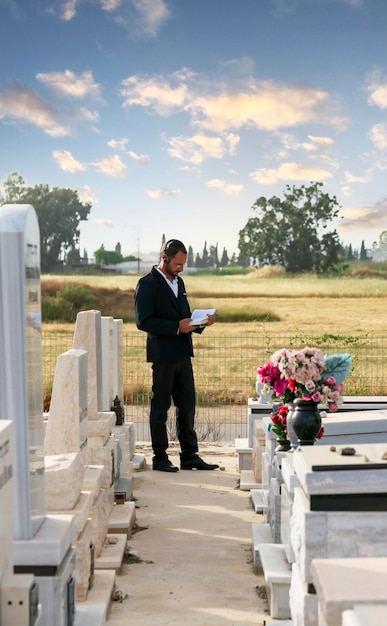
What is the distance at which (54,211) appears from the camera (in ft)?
83.2

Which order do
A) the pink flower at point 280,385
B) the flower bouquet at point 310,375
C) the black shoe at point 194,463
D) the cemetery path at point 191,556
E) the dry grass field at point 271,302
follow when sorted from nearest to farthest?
the cemetery path at point 191,556 → the flower bouquet at point 310,375 → the pink flower at point 280,385 → the black shoe at point 194,463 → the dry grass field at point 271,302

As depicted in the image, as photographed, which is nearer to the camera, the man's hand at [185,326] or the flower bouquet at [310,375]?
the flower bouquet at [310,375]

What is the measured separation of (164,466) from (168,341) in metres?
1.03

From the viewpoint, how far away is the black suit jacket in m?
7.36

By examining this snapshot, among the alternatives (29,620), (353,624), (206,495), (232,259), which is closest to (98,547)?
(206,495)

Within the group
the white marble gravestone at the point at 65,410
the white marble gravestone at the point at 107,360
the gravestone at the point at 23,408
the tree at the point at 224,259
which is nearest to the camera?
the gravestone at the point at 23,408

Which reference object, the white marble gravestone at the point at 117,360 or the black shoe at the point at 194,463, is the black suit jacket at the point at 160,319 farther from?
the black shoe at the point at 194,463

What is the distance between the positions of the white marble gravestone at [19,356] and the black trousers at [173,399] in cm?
409

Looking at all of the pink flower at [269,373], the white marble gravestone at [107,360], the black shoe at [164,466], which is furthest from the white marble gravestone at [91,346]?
the black shoe at [164,466]

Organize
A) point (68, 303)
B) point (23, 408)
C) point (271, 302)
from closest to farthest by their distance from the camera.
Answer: point (23, 408) → point (68, 303) → point (271, 302)

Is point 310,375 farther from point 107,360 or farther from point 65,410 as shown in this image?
point 107,360

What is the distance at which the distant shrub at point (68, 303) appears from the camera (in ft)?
70.2

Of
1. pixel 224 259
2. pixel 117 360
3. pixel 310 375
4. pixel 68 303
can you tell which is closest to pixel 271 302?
pixel 224 259

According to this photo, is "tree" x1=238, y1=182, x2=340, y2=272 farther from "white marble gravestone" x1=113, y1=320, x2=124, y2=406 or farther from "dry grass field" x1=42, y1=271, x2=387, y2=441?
"white marble gravestone" x1=113, y1=320, x2=124, y2=406
